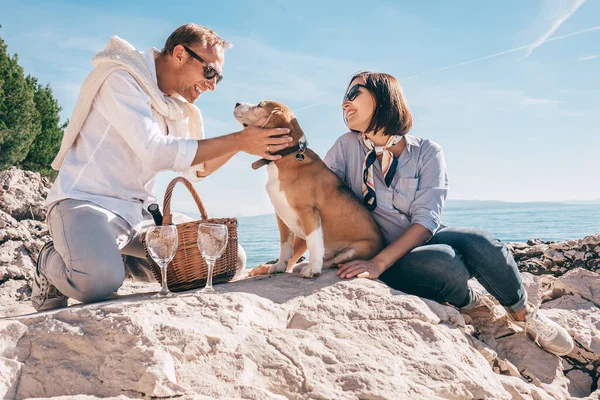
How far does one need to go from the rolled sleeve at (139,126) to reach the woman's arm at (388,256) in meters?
1.35

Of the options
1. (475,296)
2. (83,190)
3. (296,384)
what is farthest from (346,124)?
(296,384)

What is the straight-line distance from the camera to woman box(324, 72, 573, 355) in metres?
3.98

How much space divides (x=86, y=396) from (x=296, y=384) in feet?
2.92

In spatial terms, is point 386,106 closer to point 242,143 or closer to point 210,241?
point 242,143

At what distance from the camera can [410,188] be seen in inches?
170

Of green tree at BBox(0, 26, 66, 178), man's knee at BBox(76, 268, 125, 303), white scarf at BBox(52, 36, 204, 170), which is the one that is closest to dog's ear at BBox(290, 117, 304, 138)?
white scarf at BBox(52, 36, 204, 170)

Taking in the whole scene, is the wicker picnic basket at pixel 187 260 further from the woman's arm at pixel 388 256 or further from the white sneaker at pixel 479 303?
the white sneaker at pixel 479 303

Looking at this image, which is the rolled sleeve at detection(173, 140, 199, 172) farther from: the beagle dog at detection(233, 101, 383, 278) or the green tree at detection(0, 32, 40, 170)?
the green tree at detection(0, 32, 40, 170)

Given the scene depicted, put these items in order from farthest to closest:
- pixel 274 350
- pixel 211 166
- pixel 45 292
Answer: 1. pixel 211 166
2. pixel 45 292
3. pixel 274 350

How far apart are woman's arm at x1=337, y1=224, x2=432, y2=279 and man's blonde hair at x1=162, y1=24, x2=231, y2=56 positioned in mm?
2077

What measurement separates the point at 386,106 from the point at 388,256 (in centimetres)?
117

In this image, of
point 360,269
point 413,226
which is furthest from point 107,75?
point 413,226

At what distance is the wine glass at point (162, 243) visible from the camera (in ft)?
11.0

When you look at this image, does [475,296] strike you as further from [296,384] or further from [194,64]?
[194,64]
